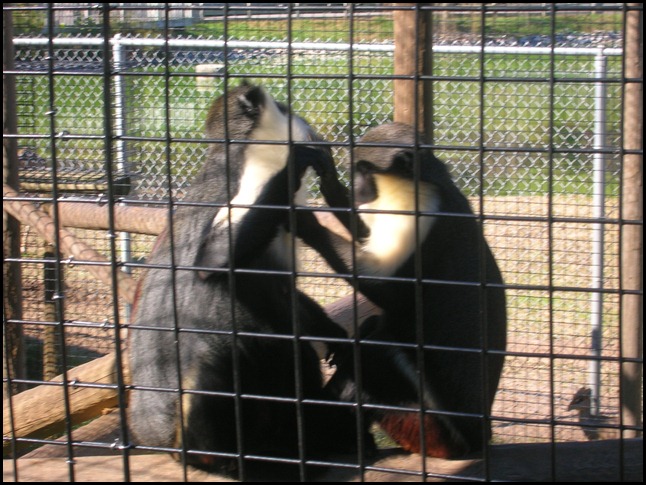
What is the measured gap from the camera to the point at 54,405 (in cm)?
412

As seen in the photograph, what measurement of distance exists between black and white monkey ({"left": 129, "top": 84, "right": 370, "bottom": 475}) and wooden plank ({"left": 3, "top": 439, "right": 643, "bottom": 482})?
0.66 ft

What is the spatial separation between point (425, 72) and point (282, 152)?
2.86 feet

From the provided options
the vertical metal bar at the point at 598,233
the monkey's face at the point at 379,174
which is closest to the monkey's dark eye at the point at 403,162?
the monkey's face at the point at 379,174

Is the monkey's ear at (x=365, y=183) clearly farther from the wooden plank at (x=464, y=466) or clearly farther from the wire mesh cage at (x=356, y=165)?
the wooden plank at (x=464, y=466)

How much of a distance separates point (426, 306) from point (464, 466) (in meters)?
0.61

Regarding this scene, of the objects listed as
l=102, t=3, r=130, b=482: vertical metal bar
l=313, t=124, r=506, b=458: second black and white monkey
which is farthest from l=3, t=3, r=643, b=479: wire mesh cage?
l=313, t=124, r=506, b=458: second black and white monkey

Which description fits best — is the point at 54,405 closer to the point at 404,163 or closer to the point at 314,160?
the point at 314,160

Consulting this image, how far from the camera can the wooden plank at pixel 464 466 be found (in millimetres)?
2699

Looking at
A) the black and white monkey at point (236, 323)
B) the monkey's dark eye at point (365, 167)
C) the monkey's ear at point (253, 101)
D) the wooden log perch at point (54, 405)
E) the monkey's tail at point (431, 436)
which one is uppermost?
the monkey's ear at point (253, 101)

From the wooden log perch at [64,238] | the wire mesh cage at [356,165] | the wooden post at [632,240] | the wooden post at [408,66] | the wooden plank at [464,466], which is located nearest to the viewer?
the wooden plank at [464,466]

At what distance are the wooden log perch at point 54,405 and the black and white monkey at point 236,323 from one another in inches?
29.0

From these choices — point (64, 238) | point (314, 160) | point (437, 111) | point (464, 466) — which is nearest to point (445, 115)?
point (437, 111)

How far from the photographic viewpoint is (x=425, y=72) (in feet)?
12.3

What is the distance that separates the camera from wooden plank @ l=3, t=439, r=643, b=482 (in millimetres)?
2699
